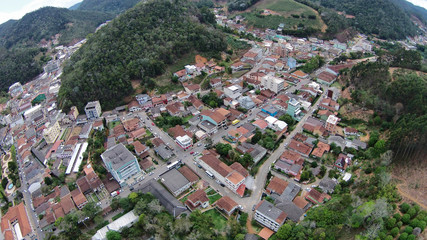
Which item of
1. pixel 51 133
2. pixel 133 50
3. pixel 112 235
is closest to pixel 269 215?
pixel 112 235

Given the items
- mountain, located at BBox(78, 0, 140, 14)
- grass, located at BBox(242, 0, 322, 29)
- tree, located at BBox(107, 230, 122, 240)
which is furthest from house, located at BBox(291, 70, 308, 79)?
mountain, located at BBox(78, 0, 140, 14)

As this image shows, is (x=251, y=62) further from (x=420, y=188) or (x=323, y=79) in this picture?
(x=420, y=188)

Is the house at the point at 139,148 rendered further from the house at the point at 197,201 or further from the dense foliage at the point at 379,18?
the dense foliage at the point at 379,18

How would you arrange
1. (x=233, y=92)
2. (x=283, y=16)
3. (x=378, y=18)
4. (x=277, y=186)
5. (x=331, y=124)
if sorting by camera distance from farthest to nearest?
(x=378, y=18) → (x=283, y=16) → (x=233, y=92) → (x=331, y=124) → (x=277, y=186)

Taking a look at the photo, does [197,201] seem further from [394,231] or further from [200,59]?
[200,59]

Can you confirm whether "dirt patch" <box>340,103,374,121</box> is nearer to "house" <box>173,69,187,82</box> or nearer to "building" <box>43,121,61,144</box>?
"house" <box>173,69,187,82</box>

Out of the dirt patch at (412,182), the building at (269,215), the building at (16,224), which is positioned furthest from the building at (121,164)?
the dirt patch at (412,182)
